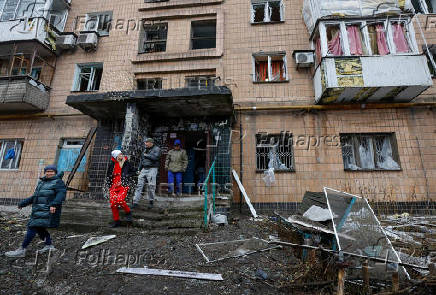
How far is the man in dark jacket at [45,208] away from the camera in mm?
3758

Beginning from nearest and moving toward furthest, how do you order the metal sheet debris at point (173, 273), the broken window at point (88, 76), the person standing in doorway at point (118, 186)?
the metal sheet debris at point (173, 273) → the person standing in doorway at point (118, 186) → the broken window at point (88, 76)

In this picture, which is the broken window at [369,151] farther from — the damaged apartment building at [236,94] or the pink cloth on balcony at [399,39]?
the pink cloth on balcony at [399,39]

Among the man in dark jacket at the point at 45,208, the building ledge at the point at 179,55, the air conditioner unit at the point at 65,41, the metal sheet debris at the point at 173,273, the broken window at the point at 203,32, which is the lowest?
the metal sheet debris at the point at 173,273

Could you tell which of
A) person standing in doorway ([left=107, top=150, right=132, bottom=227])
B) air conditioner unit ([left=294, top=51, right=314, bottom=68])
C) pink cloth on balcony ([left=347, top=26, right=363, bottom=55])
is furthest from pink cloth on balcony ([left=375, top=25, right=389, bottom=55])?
person standing in doorway ([left=107, top=150, right=132, bottom=227])

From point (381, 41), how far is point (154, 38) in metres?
9.01

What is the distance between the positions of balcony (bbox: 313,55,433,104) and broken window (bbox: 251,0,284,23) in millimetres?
3697

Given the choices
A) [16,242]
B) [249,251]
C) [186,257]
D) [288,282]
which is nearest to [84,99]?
[16,242]

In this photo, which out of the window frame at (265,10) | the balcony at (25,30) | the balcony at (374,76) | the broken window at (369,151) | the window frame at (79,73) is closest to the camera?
the balcony at (374,76)

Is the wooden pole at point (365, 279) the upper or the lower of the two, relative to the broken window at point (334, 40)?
lower

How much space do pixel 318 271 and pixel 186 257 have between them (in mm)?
2039

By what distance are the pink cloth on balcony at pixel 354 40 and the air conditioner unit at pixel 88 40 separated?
1015 cm

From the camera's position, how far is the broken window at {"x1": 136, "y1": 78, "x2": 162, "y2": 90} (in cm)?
932

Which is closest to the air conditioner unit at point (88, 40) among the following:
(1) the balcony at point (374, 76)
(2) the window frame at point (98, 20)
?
(2) the window frame at point (98, 20)

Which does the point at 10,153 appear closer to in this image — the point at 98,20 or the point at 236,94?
the point at 98,20
